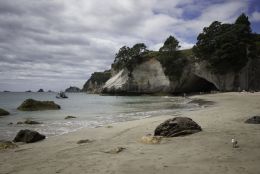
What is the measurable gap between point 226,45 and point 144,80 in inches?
1091

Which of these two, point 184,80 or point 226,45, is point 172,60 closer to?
point 184,80

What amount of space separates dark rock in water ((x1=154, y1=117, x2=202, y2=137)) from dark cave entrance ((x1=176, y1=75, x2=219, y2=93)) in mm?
58298

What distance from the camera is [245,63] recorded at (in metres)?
53.6

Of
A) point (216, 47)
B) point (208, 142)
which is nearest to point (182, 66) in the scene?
point (216, 47)

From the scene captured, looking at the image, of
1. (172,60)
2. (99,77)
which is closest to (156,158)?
(172,60)

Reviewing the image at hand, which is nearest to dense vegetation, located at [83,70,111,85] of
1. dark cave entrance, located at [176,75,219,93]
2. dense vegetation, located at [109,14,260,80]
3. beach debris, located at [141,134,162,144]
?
dark cave entrance, located at [176,75,219,93]

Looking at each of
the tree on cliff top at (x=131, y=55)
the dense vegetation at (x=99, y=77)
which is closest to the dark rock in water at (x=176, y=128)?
the tree on cliff top at (x=131, y=55)

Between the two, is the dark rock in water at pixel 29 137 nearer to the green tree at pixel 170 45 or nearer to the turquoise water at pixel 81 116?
the turquoise water at pixel 81 116

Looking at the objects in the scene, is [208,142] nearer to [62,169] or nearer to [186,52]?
[62,169]

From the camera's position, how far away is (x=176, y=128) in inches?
Result: 380

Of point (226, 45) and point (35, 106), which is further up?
point (226, 45)

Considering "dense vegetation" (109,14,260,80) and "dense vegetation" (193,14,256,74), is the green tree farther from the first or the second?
"dense vegetation" (193,14,256,74)

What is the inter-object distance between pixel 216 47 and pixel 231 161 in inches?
2033

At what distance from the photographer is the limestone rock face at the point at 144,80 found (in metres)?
71.4
